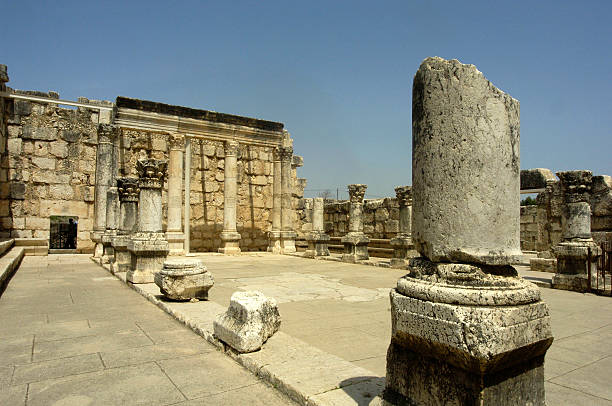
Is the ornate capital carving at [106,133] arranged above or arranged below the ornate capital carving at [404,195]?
above

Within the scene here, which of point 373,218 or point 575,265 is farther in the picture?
point 373,218

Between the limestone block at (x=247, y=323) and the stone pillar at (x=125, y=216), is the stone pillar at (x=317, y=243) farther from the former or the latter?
the limestone block at (x=247, y=323)

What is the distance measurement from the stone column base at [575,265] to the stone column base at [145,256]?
26.6 feet

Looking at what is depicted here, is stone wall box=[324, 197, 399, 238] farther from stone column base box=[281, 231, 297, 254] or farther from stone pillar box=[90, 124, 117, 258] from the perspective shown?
stone pillar box=[90, 124, 117, 258]

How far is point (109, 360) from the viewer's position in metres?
3.94

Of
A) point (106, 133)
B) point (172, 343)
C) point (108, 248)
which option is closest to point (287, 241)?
point (108, 248)

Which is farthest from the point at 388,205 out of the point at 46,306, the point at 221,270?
the point at 46,306

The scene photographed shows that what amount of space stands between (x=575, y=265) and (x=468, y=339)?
7.96 m

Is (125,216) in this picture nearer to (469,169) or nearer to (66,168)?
(66,168)

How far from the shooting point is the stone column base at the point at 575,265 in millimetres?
8289

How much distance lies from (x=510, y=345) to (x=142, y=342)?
3.80 meters

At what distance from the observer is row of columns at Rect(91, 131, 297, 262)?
44.8ft

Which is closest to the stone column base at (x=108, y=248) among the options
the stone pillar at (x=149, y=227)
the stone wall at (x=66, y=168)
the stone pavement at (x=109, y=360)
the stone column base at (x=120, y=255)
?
the stone column base at (x=120, y=255)

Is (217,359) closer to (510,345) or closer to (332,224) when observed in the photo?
(510,345)
